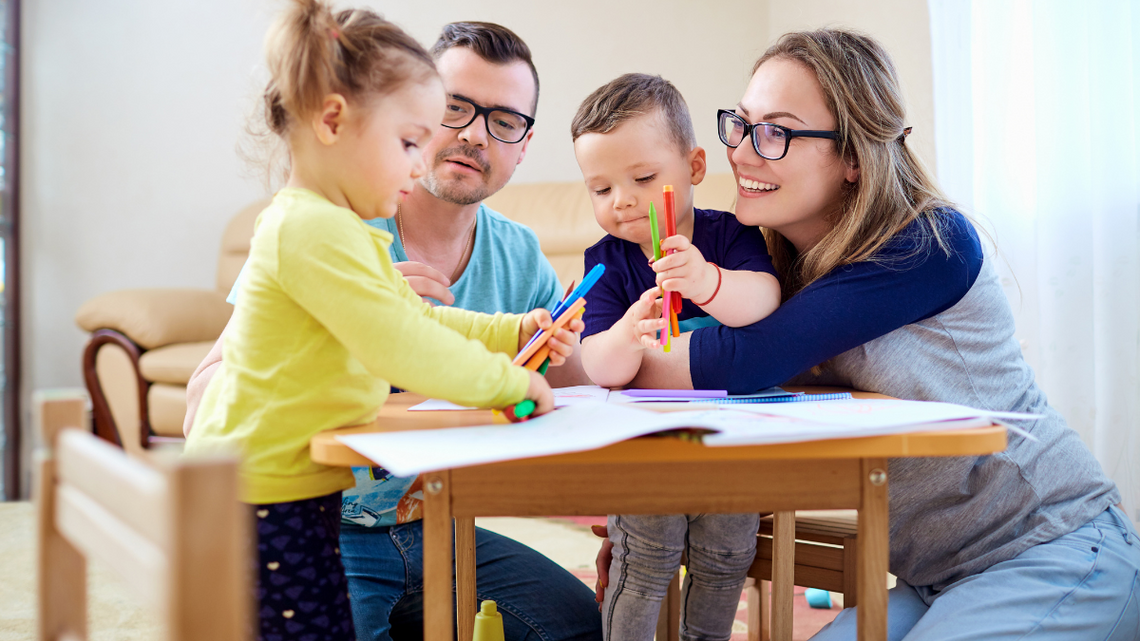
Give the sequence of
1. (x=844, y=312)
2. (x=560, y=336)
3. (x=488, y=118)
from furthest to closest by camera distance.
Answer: (x=488, y=118)
(x=844, y=312)
(x=560, y=336)

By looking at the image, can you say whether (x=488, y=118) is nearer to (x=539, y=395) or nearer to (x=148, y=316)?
(x=539, y=395)

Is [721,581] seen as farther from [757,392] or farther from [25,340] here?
[25,340]

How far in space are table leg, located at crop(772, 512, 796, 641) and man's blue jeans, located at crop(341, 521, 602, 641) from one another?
0.27 m

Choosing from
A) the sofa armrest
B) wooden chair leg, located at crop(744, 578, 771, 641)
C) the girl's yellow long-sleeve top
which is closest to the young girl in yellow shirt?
the girl's yellow long-sleeve top

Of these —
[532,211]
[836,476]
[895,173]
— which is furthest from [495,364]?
[532,211]

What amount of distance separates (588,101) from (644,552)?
0.64 metres

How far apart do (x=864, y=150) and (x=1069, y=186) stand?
3.81ft

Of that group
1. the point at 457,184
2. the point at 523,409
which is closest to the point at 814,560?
the point at 523,409

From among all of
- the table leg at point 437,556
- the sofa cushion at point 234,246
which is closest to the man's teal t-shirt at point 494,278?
the table leg at point 437,556

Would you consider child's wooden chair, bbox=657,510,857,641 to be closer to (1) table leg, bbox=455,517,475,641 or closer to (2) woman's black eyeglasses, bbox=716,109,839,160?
(1) table leg, bbox=455,517,475,641

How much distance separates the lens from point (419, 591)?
1.18 meters

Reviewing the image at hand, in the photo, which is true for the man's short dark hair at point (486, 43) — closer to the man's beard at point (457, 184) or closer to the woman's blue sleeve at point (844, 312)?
the man's beard at point (457, 184)

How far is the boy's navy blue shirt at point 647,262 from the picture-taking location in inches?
43.8

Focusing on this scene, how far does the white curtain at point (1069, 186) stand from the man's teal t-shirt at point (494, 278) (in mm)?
899
